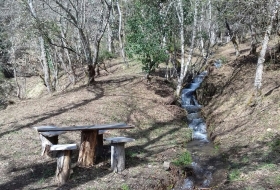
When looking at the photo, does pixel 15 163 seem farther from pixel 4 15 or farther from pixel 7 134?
pixel 4 15

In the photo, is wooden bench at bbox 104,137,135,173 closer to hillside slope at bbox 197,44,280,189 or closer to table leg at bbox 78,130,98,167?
table leg at bbox 78,130,98,167

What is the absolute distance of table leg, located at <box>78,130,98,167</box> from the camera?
310 inches

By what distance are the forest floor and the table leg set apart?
0.71ft

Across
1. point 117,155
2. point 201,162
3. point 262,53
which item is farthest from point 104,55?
point 117,155

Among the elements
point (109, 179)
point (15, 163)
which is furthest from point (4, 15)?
point (109, 179)

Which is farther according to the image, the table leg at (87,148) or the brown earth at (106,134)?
the table leg at (87,148)

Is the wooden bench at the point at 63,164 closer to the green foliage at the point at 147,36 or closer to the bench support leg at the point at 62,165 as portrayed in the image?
the bench support leg at the point at 62,165

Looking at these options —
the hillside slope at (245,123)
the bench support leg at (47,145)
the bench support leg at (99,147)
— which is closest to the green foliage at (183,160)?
the hillside slope at (245,123)

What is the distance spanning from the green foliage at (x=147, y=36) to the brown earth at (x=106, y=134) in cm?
185

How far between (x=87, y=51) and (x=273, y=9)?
30.0ft

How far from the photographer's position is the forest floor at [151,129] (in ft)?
23.9

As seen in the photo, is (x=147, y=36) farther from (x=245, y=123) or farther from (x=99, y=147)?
A: (x=99, y=147)

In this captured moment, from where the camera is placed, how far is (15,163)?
26.1 ft

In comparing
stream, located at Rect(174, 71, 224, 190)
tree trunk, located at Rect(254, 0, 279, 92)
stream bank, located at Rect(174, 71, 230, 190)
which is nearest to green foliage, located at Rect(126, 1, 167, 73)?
stream, located at Rect(174, 71, 224, 190)
